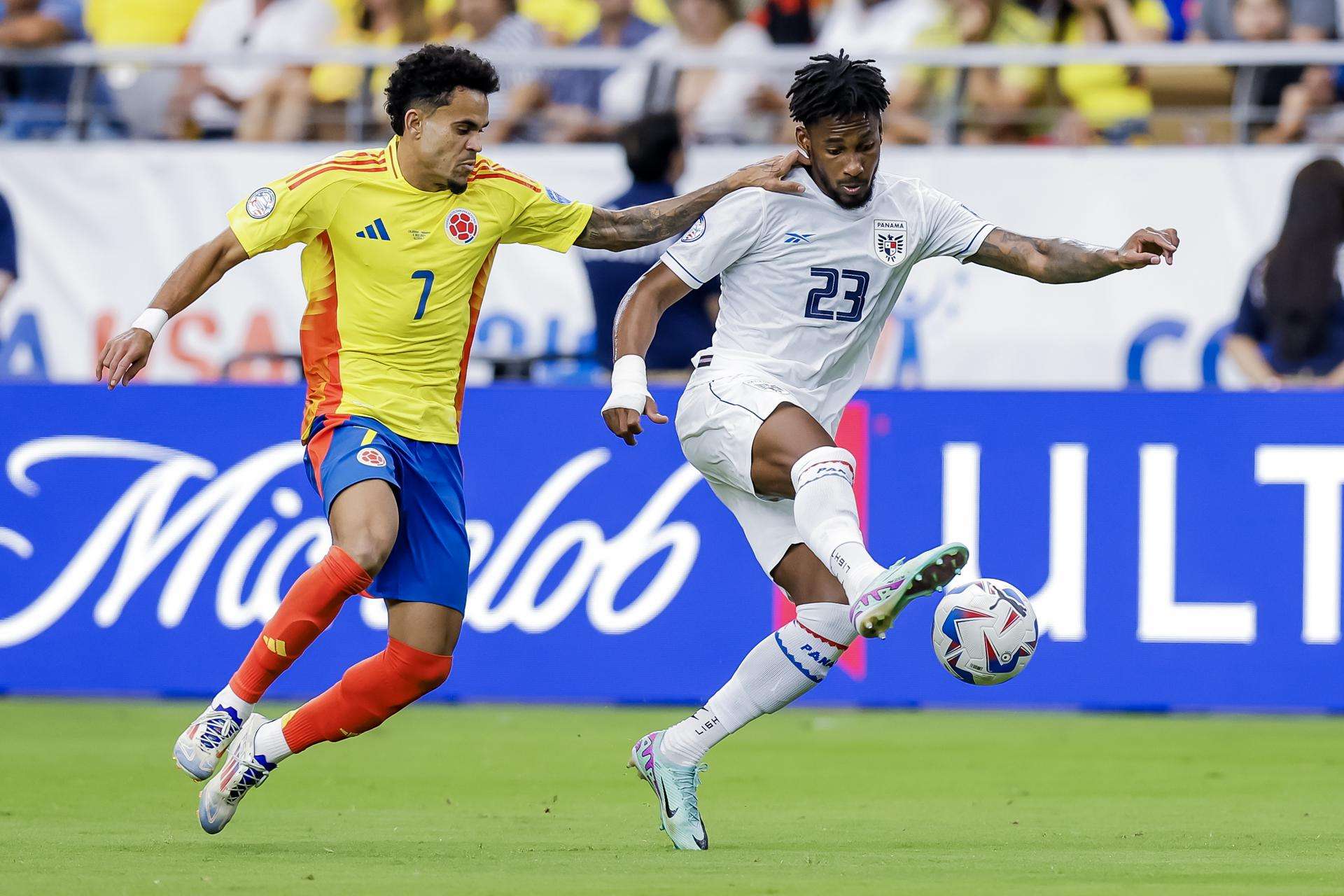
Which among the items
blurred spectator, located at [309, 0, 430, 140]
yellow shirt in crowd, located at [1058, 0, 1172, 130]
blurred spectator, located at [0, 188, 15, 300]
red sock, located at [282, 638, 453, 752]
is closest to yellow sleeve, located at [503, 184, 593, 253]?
red sock, located at [282, 638, 453, 752]

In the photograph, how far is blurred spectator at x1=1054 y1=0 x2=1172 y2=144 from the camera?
12.4 m

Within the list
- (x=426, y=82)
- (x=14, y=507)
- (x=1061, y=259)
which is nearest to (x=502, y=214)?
(x=426, y=82)

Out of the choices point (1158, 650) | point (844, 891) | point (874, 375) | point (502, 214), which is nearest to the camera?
point (844, 891)

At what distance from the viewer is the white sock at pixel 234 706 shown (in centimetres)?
626

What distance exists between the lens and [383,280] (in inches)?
258

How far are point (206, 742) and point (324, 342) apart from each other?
1348mm

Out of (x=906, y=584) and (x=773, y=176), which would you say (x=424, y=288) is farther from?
(x=906, y=584)

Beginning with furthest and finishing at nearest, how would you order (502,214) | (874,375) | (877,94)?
(874,375) → (502,214) → (877,94)

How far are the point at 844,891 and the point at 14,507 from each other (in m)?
6.46

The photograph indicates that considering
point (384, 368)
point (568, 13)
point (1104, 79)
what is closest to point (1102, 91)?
point (1104, 79)

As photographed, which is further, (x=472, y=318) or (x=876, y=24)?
(x=876, y=24)

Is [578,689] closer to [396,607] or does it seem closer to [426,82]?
[396,607]

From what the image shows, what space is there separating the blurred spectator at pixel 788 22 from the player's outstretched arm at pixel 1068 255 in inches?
281

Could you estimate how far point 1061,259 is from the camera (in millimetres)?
6520
